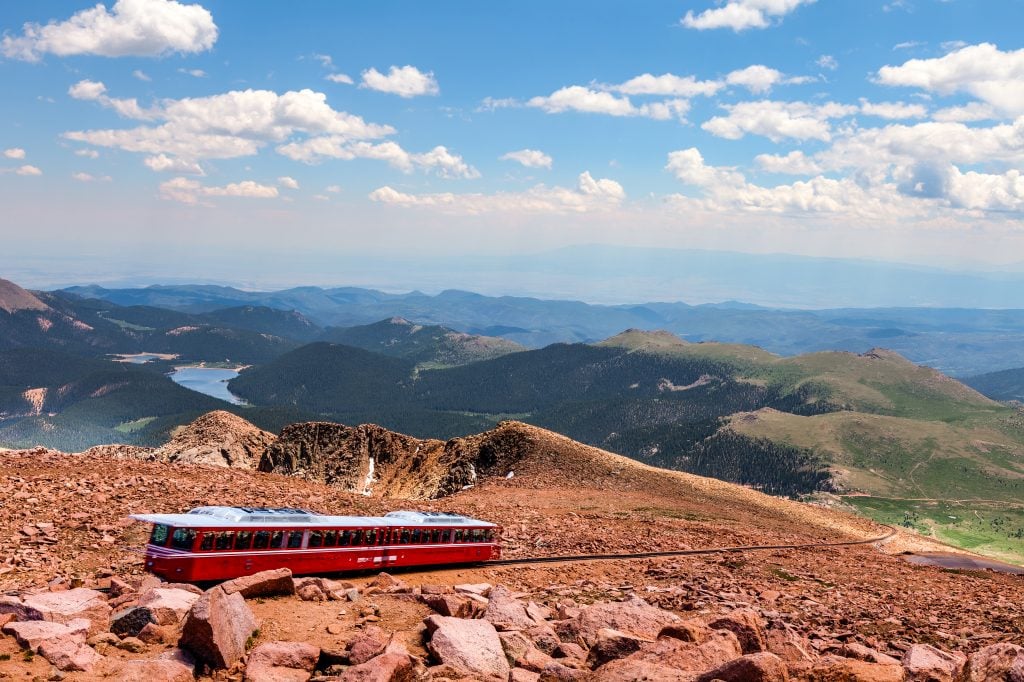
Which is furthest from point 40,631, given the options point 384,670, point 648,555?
point 648,555

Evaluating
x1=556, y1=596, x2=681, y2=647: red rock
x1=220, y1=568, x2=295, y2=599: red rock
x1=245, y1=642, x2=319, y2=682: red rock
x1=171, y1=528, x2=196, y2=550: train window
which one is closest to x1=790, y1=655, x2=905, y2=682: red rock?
x1=556, y1=596, x2=681, y2=647: red rock

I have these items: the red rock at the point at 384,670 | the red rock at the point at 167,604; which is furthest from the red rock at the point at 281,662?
the red rock at the point at 167,604

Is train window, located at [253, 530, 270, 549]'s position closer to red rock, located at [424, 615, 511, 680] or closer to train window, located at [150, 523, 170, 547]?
train window, located at [150, 523, 170, 547]

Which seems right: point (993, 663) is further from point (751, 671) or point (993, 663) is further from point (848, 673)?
point (751, 671)

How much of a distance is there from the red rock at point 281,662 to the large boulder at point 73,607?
5.36 meters

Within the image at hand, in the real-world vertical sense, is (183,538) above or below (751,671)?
below

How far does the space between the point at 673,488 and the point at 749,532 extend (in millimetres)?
19372

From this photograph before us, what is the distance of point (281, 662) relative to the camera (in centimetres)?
1794

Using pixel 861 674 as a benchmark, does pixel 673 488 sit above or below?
below

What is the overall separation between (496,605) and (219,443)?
72975 mm

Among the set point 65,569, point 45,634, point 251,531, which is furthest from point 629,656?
point 65,569

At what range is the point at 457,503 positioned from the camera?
179ft

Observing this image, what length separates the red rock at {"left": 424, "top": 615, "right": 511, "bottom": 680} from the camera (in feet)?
61.0

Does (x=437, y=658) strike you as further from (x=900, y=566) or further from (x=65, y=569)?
(x=900, y=566)
